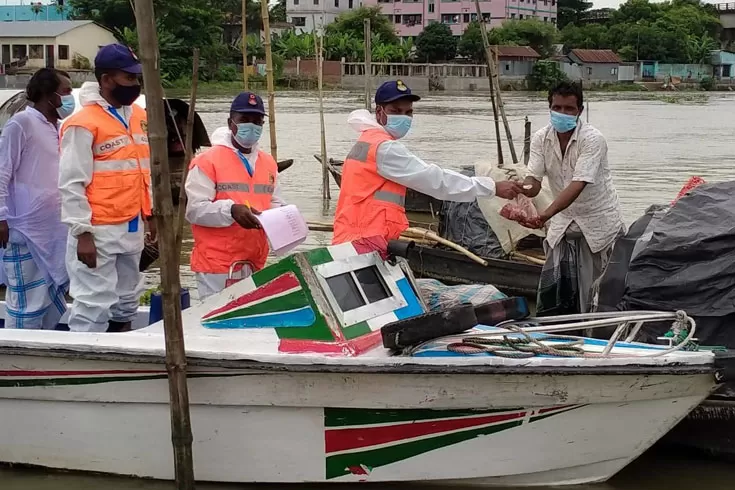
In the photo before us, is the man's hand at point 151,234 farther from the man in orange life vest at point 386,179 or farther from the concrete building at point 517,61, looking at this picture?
the concrete building at point 517,61

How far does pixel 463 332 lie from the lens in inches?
167

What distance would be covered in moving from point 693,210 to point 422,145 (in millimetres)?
19875

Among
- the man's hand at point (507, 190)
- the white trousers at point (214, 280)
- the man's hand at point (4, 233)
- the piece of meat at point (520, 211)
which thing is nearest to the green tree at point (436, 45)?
the piece of meat at point (520, 211)

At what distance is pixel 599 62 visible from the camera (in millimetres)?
62875

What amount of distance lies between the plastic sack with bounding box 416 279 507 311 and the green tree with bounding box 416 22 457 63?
5655 cm

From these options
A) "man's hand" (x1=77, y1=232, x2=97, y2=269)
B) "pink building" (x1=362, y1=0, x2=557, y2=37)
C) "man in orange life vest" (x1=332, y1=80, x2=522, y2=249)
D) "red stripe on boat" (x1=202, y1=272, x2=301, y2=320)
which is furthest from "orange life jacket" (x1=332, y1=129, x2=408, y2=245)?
"pink building" (x1=362, y1=0, x2=557, y2=37)

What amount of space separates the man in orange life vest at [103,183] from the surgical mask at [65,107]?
50cm

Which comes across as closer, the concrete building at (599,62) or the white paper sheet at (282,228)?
the white paper sheet at (282,228)

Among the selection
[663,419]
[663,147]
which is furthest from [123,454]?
[663,147]

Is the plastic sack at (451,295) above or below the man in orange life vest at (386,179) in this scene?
below

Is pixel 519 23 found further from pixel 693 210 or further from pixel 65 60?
pixel 693 210

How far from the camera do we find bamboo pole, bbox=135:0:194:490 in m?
3.75

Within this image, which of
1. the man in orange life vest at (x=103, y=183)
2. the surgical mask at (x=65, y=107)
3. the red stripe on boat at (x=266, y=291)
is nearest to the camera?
the red stripe on boat at (x=266, y=291)

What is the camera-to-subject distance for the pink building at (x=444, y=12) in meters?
68.7
